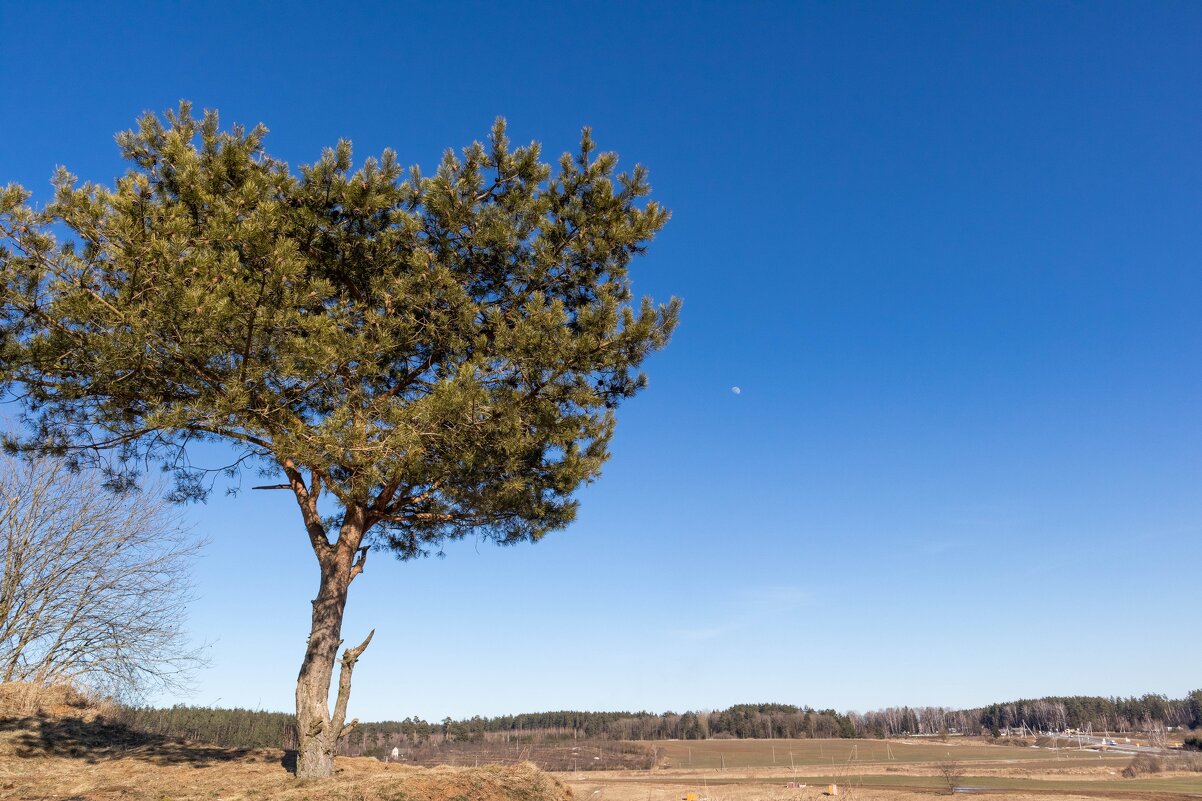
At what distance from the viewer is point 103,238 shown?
26.1ft

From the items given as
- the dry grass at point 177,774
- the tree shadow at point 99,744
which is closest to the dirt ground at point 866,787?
the dry grass at point 177,774

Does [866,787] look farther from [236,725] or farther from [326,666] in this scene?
[236,725]

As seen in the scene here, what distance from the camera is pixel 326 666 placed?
32.9ft

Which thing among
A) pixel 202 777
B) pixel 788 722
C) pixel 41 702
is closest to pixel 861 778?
pixel 41 702

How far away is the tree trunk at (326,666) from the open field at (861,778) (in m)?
9.56

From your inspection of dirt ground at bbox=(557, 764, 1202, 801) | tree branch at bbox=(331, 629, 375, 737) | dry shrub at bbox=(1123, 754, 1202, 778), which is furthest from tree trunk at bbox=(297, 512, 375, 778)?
dry shrub at bbox=(1123, 754, 1202, 778)

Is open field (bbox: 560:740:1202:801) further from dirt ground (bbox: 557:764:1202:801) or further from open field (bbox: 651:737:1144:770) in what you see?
open field (bbox: 651:737:1144:770)

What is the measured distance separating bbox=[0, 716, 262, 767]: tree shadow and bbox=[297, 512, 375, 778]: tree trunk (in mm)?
2766

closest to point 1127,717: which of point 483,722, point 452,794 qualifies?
point 483,722

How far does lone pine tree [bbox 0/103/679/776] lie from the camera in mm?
7805

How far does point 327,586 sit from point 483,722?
157505 millimetres

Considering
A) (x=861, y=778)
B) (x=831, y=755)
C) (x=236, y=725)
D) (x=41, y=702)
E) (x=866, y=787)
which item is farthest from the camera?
(x=831, y=755)

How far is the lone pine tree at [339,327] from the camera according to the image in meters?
7.80

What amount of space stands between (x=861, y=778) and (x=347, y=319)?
174 feet
